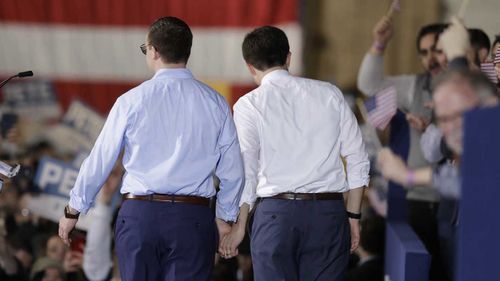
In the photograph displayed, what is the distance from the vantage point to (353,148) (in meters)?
4.22

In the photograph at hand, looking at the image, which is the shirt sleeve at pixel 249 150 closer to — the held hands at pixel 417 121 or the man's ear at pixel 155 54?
the man's ear at pixel 155 54

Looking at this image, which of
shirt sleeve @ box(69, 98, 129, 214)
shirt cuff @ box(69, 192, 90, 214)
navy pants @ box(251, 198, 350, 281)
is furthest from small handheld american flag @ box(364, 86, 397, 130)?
shirt cuff @ box(69, 192, 90, 214)

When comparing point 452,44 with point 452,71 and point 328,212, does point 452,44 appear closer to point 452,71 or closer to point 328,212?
point 452,71

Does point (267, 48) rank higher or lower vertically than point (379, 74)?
higher

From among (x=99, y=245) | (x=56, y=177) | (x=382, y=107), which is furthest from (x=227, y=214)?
(x=56, y=177)

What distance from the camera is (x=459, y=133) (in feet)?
10.2

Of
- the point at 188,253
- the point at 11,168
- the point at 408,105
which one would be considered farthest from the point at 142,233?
the point at 408,105

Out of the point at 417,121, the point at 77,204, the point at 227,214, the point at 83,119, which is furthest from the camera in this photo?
the point at 83,119

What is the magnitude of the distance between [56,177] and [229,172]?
10.4 feet

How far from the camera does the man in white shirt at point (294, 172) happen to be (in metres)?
4.13

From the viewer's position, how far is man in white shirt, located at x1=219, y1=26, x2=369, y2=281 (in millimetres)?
4129

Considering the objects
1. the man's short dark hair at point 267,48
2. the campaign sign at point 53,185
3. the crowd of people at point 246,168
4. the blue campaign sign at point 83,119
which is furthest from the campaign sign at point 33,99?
the man's short dark hair at point 267,48

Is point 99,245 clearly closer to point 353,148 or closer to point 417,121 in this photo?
point 417,121

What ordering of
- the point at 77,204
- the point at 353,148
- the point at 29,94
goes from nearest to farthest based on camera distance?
the point at 77,204 → the point at 353,148 → the point at 29,94
